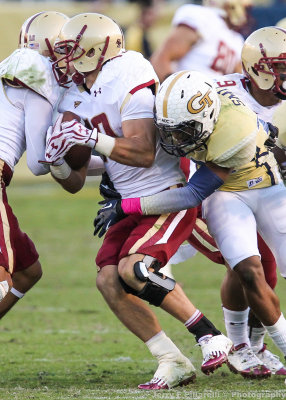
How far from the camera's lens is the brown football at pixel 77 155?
468 centimetres

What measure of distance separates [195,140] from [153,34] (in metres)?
8.46

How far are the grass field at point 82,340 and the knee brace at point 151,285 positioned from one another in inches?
17.3

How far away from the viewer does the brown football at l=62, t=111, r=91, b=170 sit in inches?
184

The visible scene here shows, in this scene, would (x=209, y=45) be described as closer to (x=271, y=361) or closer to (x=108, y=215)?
(x=108, y=215)

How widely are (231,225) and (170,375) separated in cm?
76

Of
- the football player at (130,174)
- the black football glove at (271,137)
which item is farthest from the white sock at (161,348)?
the black football glove at (271,137)

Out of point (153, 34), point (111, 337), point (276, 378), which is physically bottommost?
point (153, 34)

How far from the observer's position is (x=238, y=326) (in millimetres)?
4980

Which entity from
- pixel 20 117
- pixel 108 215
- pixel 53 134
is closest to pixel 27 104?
pixel 20 117

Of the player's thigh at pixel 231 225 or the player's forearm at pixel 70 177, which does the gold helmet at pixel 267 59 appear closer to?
the player's thigh at pixel 231 225

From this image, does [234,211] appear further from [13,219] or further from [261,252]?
[13,219]

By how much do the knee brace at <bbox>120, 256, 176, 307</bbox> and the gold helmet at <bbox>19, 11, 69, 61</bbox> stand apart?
1.23 meters

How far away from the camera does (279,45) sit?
4.77m

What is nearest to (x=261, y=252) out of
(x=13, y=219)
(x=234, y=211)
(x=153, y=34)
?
(x=234, y=211)
